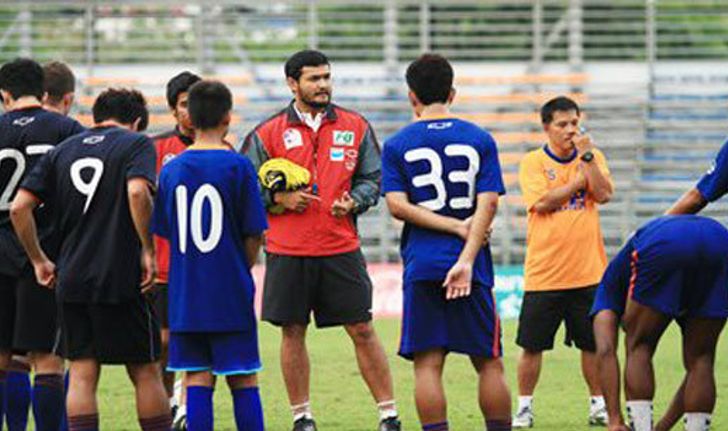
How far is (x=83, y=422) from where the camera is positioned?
9148 millimetres

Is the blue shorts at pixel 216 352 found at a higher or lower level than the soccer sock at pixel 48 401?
higher

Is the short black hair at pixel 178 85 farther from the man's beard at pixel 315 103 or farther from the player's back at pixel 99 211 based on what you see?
the player's back at pixel 99 211

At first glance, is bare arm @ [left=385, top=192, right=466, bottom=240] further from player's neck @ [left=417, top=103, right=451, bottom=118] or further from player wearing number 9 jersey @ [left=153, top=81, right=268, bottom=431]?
player wearing number 9 jersey @ [left=153, top=81, right=268, bottom=431]

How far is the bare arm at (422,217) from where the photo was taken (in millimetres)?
9242

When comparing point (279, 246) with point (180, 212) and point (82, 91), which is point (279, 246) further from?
point (82, 91)

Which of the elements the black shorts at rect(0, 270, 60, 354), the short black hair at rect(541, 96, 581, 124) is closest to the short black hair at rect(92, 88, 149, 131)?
the black shorts at rect(0, 270, 60, 354)

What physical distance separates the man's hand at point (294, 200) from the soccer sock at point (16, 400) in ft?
6.71

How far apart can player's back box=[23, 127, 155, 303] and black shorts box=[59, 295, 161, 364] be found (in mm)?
88

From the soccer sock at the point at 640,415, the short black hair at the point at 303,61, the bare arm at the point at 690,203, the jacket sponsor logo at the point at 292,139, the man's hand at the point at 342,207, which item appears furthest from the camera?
the jacket sponsor logo at the point at 292,139

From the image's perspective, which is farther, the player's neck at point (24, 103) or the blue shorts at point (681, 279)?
the player's neck at point (24, 103)

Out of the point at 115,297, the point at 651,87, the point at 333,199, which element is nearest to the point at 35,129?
the point at 115,297

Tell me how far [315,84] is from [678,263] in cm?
311

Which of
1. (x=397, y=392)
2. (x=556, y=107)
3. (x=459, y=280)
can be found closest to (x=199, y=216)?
(x=459, y=280)

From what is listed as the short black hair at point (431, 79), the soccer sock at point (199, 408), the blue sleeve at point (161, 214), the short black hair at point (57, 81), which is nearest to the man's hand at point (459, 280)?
the short black hair at point (431, 79)
